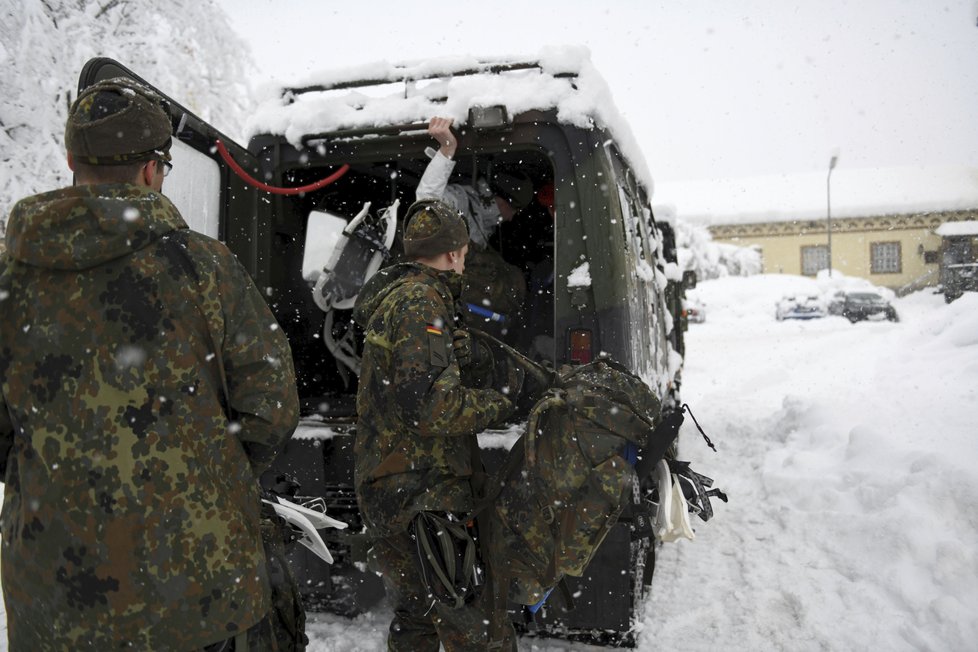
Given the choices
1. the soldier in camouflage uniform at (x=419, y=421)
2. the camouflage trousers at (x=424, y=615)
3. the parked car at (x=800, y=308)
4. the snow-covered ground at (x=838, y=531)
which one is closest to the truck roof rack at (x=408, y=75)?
the soldier in camouflage uniform at (x=419, y=421)

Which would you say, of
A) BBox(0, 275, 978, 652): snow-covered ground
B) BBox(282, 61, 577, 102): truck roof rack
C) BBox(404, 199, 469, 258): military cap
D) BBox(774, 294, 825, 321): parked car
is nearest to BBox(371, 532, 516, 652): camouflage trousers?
BBox(0, 275, 978, 652): snow-covered ground

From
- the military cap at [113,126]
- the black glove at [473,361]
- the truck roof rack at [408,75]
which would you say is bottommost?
the black glove at [473,361]

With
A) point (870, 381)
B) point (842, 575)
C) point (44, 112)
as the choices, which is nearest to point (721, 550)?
point (842, 575)

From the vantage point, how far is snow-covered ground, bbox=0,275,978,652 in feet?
10.1

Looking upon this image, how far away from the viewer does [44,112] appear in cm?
866

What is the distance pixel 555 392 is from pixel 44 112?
931cm

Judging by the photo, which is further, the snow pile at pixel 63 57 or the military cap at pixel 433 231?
the snow pile at pixel 63 57

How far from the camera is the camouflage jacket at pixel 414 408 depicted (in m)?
2.11

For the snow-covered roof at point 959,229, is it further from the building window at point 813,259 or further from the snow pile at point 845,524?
the snow pile at point 845,524

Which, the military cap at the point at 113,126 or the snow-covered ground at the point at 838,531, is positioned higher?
the military cap at the point at 113,126

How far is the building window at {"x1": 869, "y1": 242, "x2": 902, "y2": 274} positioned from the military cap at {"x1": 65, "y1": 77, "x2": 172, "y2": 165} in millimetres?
44493

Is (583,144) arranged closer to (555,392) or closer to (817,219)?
(555,392)

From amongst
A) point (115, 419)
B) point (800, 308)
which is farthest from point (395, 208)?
point (800, 308)

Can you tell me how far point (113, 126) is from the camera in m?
1.59
